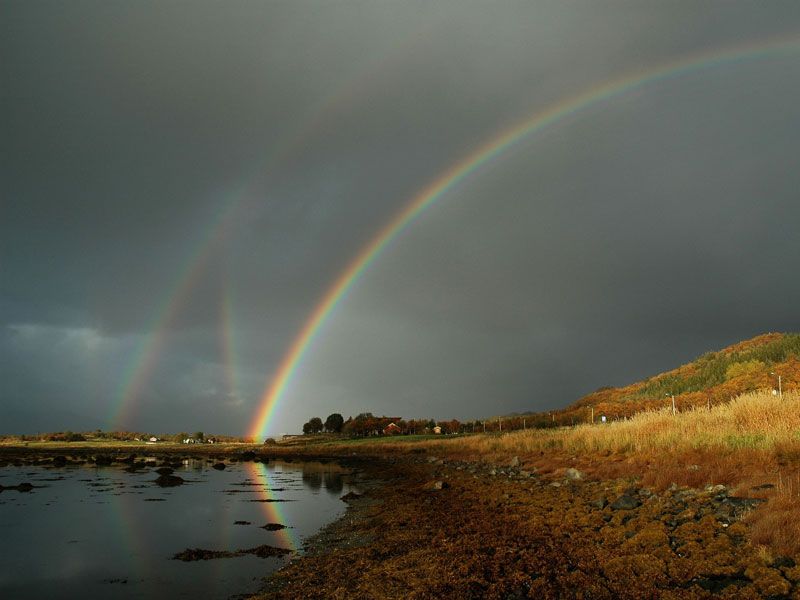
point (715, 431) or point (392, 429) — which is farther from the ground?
point (715, 431)

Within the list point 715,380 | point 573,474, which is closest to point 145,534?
point 573,474

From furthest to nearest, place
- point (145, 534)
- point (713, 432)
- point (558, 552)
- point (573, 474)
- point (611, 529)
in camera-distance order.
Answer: point (573, 474) → point (713, 432) → point (145, 534) → point (611, 529) → point (558, 552)

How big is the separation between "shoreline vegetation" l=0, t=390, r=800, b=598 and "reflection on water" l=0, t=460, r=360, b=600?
7.12ft

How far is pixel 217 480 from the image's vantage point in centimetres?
4875

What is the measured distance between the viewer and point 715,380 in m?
75.8

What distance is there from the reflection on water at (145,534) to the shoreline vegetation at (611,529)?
7.12 ft

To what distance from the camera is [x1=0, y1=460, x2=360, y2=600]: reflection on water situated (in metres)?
14.2

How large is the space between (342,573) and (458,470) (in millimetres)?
26599

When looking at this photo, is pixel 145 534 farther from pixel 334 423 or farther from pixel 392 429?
pixel 334 423

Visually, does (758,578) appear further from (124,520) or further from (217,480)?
(217,480)

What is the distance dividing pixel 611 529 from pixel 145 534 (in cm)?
1839

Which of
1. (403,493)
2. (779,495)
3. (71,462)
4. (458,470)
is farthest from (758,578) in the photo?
(71,462)

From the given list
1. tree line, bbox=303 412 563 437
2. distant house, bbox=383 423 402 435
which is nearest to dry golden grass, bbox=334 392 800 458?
tree line, bbox=303 412 563 437

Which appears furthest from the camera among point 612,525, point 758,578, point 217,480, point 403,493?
point 217,480
